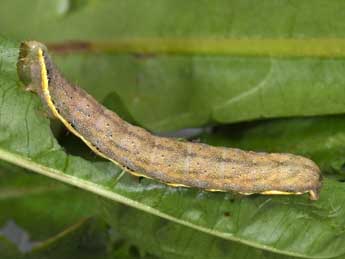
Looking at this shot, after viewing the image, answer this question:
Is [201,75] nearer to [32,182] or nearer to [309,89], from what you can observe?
Result: [309,89]

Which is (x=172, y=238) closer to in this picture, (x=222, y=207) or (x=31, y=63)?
(x=222, y=207)

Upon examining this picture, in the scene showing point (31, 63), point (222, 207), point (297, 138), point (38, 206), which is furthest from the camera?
point (38, 206)

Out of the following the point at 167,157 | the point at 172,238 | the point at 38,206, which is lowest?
the point at 38,206

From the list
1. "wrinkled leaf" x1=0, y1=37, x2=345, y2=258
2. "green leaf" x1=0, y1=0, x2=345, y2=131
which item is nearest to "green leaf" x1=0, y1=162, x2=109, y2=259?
"green leaf" x1=0, y1=0, x2=345, y2=131

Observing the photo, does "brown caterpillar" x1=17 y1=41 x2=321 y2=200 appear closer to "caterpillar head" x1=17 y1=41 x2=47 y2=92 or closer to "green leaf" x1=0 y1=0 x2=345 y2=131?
"caterpillar head" x1=17 y1=41 x2=47 y2=92

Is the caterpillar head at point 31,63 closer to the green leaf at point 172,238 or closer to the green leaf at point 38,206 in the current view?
the green leaf at point 172,238

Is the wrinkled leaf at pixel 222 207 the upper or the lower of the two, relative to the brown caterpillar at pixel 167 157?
lower

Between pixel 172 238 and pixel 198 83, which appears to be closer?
pixel 172 238

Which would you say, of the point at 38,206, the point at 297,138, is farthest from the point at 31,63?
the point at 297,138


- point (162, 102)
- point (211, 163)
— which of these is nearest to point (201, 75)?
point (162, 102)

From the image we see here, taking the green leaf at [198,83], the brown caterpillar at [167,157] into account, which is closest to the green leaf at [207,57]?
the green leaf at [198,83]
